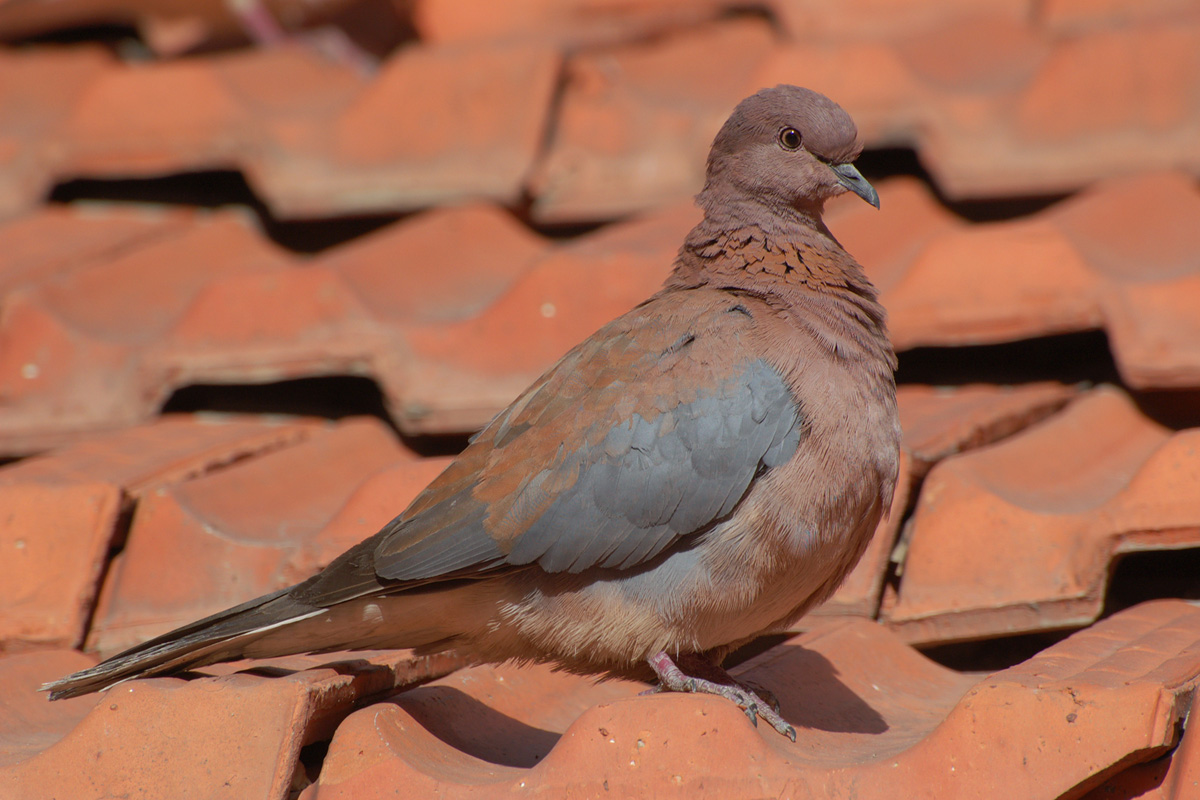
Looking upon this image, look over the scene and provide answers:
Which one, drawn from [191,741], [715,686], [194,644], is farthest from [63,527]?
[715,686]

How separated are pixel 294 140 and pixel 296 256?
42 centimetres

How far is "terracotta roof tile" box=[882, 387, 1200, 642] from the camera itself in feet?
8.41

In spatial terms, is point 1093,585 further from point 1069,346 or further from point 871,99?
point 871,99

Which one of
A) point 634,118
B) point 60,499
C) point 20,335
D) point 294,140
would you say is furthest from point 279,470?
point 634,118

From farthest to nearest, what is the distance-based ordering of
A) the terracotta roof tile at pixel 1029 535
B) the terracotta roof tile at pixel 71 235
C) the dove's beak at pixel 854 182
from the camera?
1. the terracotta roof tile at pixel 71 235
2. the dove's beak at pixel 854 182
3. the terracotta roof tile at pixel 1029 535

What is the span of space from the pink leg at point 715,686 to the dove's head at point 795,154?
1184mm

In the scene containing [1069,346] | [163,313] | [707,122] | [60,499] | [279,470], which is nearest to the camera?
[60,499]

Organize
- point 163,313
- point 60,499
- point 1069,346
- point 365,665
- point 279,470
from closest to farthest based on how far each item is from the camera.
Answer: point 365,665 < point 60,499 < point 279,470 < point 1069,346 < point 163,313

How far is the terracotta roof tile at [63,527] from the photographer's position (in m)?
2.80

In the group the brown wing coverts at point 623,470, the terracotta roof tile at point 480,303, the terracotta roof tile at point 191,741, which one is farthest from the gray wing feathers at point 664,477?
the terracotta roof tile at point 480,303

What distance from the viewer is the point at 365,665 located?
2482 mm

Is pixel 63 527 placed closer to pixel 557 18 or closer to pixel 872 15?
pixel 557 18

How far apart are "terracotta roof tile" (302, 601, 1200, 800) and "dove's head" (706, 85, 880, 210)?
49.9 inches

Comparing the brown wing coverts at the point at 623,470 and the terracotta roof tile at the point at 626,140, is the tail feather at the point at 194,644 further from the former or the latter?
the terracotta roof tile at the point at 626,140
